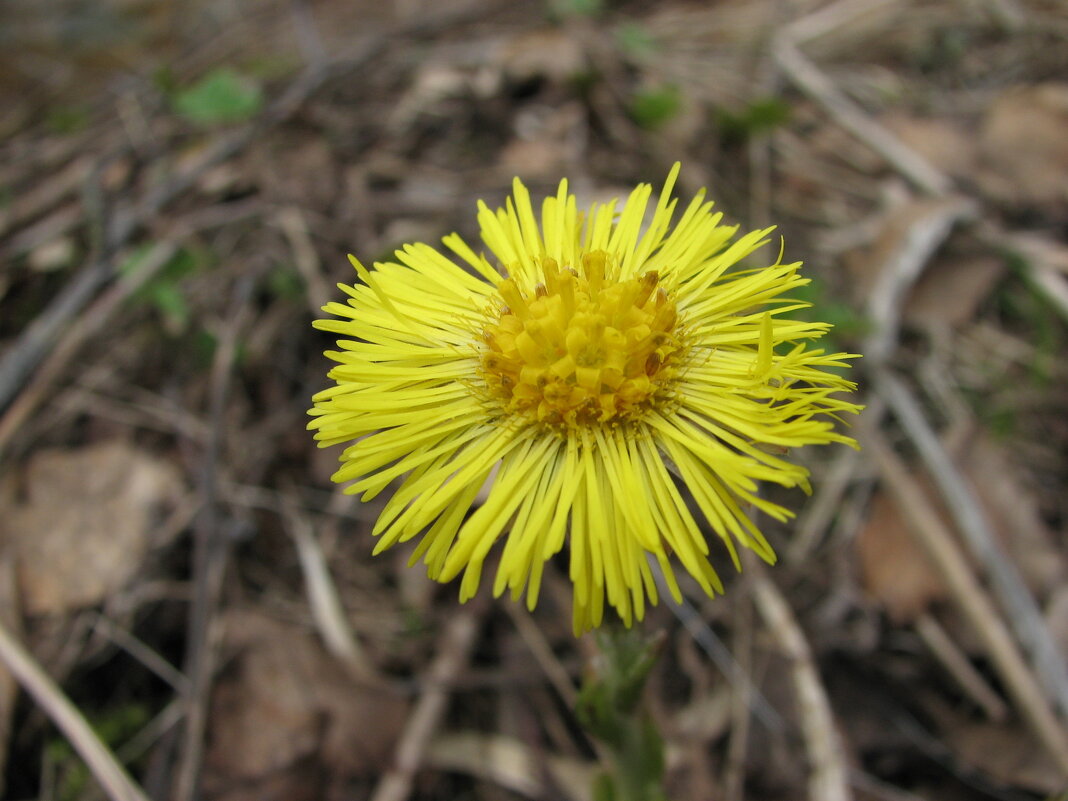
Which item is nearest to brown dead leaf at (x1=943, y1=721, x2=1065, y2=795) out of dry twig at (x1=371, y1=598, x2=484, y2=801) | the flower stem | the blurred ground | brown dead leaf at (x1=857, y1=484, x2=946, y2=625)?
the blurred ground

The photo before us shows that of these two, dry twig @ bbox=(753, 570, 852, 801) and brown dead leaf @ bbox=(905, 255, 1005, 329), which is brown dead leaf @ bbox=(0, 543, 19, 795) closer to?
dry twig @ bbox=(753, 570, 852, 801)

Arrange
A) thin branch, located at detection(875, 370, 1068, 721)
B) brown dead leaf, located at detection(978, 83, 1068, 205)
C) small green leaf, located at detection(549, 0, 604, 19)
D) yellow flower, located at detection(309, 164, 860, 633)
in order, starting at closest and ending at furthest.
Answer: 1. yellow flower, located at detection(309, 164, 860, 633)
2. thin branch, located at detection(875, 370, 1068, 721)
3. brown dead leaf, located at detection(978, 83, 1068, 205)
4. small green leaf, located at detection(549, 0, 604, 19)

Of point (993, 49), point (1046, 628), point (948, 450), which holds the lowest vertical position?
point (1046, 628)

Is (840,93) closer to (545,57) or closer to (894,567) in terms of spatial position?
(545,57)

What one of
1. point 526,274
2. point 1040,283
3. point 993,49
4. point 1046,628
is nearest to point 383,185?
point 526,274

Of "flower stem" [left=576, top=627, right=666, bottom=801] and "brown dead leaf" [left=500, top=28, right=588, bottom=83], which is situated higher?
"brown dead leaf" [left=500, top=28, right=588, bottom=83]

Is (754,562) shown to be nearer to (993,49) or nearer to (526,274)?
(526,274)

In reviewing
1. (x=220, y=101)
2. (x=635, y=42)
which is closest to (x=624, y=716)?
(x=220, y=101)
